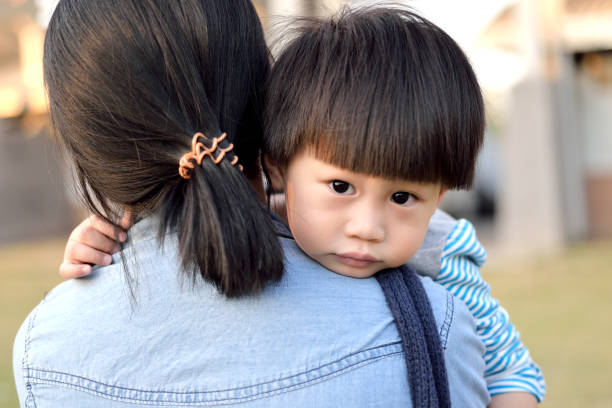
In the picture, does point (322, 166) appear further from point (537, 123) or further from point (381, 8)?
point (537, 123)

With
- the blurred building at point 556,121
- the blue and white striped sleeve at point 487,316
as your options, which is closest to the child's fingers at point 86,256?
the blue and white striped sleeve at point 487,316

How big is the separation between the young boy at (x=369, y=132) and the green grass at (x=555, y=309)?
3.16 meters

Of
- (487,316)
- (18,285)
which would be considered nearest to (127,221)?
(487,316)

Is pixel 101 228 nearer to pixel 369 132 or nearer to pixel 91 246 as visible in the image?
pixel 91 246

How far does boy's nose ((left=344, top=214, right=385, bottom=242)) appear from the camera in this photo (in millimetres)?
1294

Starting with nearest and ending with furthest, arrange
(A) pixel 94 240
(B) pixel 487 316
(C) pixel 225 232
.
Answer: (C) pixel 225 232, (A) pixel 94 240, (B) pixel 487 316

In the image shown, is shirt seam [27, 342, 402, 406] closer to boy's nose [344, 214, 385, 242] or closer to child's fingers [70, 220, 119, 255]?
boy's nose [344, 214, 385, 242]

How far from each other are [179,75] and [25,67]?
39.9 feet

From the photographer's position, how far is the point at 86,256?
1355 millimetres

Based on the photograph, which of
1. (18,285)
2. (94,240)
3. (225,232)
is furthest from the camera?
(18,285)

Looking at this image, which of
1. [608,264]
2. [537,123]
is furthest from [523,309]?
[537,123]

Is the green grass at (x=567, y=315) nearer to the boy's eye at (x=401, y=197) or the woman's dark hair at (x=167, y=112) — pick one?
the boy's eye at (x=401, y=197)

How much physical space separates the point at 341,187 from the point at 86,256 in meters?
0.46

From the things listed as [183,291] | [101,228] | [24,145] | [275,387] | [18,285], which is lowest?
[18,285]
